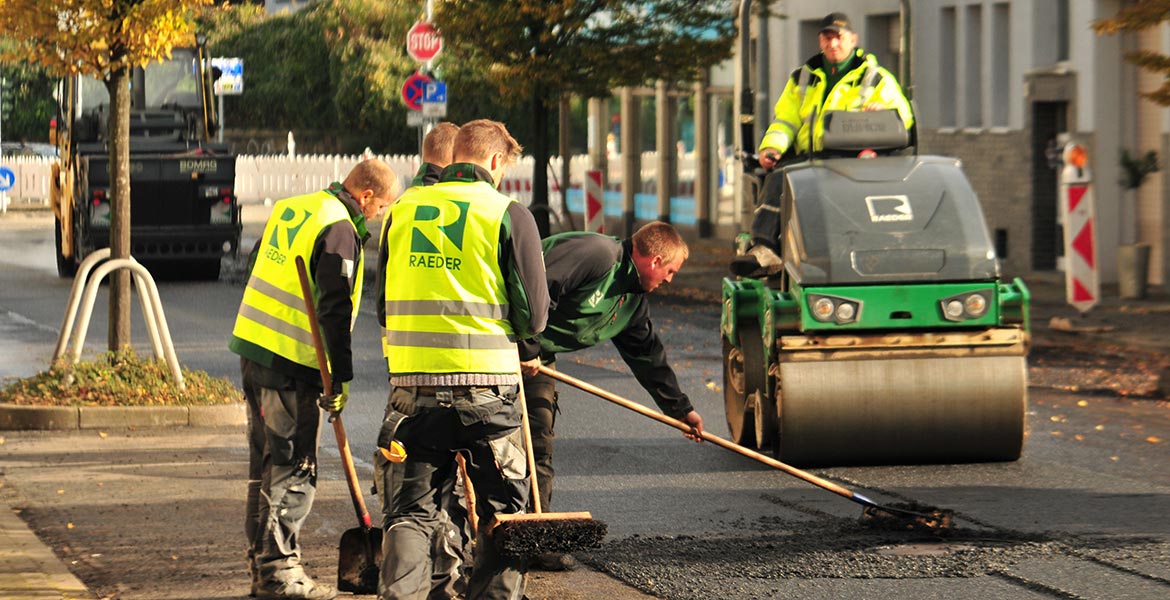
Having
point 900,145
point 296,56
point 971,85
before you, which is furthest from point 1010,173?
point 296,56

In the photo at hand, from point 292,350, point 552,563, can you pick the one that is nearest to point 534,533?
point 292,350

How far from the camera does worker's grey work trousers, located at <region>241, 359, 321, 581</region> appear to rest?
25.2 ft

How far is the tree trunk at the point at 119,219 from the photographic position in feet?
43.8

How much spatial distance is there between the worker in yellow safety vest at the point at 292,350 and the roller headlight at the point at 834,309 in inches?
138

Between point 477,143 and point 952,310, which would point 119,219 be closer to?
point 952,310

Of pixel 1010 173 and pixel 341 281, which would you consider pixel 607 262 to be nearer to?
pixel 341 281

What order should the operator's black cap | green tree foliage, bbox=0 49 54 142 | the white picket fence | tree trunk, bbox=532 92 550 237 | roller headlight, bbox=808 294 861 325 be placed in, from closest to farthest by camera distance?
roller headlight, bbox=808 294 861 325 < the operator's black cap < tree trunk, bbox=532 92 550 237 < the white picket fence < green tree foliage, bbox=0 49 54 142

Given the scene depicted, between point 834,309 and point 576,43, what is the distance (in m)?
16.5

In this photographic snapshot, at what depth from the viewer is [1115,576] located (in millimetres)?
7844

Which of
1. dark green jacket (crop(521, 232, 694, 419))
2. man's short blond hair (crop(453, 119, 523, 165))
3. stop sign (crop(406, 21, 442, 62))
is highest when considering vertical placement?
stop sign (crop(406, 21, 442, 62))

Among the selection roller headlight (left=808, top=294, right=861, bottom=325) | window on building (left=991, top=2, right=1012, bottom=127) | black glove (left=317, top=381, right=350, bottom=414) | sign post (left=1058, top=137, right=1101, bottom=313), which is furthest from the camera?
window on building (left=991, top=2, right=1012, bottom=127)

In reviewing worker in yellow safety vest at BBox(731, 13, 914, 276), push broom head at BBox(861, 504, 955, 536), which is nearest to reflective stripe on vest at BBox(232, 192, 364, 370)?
push broom head at BBox(861, 504, 955, 536)

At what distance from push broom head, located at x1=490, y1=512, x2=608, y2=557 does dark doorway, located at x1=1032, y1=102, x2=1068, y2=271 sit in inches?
731

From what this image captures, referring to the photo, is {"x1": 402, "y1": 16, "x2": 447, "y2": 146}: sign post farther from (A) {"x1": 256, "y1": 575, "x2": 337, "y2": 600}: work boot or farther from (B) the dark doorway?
(A) {"x1": 256, "y1": 575, "x2": 337, "y2": 600}: work boot
